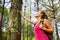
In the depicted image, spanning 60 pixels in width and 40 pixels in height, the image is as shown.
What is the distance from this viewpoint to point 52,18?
22234 millimetres

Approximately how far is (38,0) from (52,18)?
359 centimetres

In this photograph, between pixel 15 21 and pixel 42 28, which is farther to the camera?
pixel 15 21

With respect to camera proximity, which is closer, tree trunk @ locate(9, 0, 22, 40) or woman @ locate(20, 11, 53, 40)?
woman @ locate(20, 11, 53, 40)

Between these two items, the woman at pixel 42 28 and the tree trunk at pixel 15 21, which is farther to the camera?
the tree trunk at pixel 15 21

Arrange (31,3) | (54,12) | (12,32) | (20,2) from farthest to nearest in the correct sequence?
(31,3) → (54,12) → (20,2) → (12,32)

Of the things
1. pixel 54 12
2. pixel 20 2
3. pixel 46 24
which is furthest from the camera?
pixel 54 12

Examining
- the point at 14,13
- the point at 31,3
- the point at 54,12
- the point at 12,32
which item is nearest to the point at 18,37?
the point at 12,32

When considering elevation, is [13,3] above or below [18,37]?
above

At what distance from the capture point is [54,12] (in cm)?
2192

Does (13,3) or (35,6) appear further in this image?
(35,6)

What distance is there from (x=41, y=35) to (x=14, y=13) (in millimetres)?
1218

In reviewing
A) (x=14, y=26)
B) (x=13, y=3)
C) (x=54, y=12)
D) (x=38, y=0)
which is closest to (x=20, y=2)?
(x=13, y=3)

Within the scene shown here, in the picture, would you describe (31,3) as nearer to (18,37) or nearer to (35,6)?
(35,6)

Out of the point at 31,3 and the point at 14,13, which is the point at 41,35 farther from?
the point at 31,3
